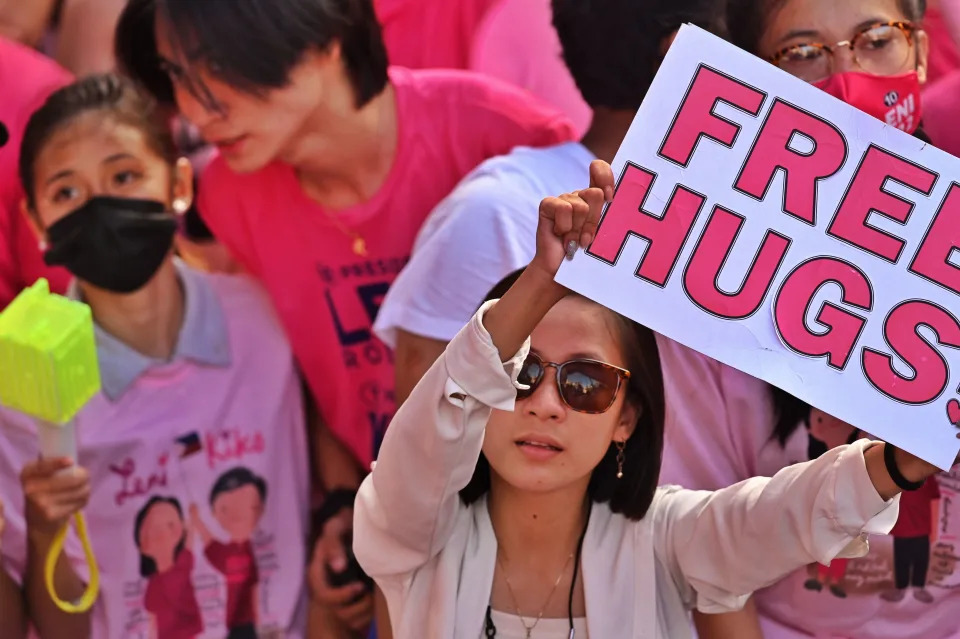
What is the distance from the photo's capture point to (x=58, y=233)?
2.28 meters

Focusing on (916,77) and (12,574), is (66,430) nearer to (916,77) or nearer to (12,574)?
(12,574)

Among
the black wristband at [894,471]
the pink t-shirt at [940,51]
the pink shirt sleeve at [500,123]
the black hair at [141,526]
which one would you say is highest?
the pink t-shirt at [940,51]

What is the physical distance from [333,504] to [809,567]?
2.84ft

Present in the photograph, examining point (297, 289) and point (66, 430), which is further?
point (297, 289)

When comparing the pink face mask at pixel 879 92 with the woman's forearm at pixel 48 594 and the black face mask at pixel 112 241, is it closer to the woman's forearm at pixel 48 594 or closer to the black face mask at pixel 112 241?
the black face mask at pixel 112 241

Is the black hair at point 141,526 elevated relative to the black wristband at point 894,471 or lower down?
lower down

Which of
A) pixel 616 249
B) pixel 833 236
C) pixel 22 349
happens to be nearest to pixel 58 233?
pixel 22 349

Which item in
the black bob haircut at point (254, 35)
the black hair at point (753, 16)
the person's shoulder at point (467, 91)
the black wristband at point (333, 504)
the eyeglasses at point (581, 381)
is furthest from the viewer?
the black wristband at point (333, 504)

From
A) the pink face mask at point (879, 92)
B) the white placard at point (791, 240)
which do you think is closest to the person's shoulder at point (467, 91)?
the pink face mask at point (879, 92)

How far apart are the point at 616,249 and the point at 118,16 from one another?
1.26 meters

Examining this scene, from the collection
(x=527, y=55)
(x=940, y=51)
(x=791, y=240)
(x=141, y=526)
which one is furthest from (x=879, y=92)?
(x=141, y=526)

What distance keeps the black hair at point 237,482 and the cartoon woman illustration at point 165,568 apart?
0.07 m

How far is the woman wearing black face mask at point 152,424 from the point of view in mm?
2277

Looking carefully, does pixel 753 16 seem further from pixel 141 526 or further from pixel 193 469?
pixel 141 526
